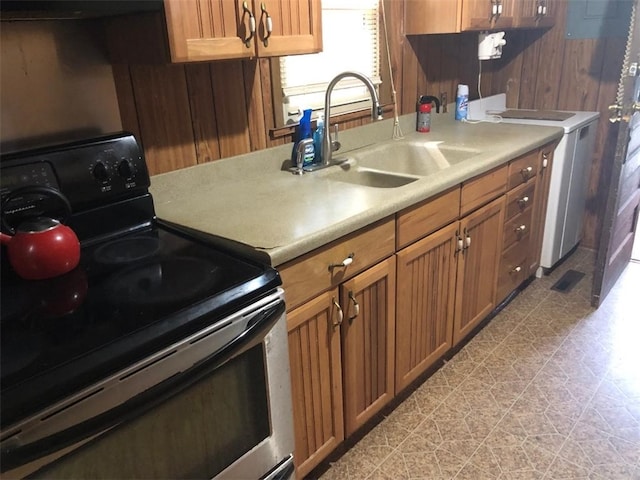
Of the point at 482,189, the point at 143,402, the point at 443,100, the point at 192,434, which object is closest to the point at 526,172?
the point at 482,189

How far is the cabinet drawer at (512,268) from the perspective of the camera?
8.36ft

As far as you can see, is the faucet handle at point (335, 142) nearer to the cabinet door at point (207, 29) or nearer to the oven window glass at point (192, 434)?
the cabinet door at point (207, 29)

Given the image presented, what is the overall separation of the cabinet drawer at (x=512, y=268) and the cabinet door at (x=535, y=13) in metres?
1.21

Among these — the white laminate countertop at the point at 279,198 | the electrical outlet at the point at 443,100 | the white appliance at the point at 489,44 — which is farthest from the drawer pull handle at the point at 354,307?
the white appliance at the point at 489,44

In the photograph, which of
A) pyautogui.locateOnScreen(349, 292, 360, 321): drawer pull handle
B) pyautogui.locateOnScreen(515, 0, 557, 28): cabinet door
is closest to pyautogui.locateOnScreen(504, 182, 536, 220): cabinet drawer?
pyautogui.locateOnScreen(515, 0, 557, 28): cabinet door

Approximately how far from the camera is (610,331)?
251cm

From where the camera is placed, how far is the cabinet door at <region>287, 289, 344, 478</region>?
146cm

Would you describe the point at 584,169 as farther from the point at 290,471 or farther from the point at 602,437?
the point at 290,471

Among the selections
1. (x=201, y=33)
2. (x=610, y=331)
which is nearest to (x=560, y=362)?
(x=610, y=331)

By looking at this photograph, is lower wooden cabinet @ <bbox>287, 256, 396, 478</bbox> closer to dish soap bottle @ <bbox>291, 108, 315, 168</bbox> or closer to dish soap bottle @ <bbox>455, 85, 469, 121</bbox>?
dish soap bottle @ <bbox>291, 108, 315, 168</bbox>

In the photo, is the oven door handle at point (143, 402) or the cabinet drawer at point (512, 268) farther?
the cabinet drawer at point (512, 268)

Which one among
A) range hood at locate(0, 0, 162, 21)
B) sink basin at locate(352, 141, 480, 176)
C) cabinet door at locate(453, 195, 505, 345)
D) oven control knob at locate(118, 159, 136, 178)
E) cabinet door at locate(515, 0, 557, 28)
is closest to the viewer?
range hood at locate(0, 0, 162, 21)

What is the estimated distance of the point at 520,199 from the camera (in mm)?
2533

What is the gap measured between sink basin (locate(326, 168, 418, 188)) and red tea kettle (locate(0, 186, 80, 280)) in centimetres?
106
